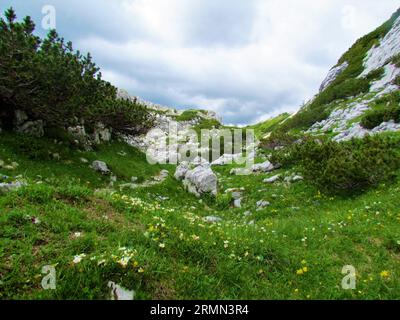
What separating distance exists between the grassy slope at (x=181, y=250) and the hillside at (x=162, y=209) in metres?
0.03

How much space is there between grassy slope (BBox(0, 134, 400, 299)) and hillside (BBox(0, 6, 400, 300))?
1.3 inches

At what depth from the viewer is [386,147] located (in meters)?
13.3

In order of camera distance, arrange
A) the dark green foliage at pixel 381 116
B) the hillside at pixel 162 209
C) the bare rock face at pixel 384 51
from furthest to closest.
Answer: the bare rock face at pixel 384 51
the dark green foliage at pixel 381 116
the hillside at pixel 162 209

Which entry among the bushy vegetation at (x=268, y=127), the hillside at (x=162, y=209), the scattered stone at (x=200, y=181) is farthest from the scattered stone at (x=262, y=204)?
the bushy vegetation at (x=268, y=127)

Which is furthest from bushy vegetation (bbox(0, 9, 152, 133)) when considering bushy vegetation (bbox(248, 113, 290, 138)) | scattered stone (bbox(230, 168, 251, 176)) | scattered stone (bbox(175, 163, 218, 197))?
bushy vegetation (bbox(248, 113, 290, 138))

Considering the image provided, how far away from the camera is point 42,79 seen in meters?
15.4

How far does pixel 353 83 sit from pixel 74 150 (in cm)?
3781

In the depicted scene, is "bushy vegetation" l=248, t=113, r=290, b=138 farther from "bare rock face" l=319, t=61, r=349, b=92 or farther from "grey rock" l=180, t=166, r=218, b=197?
"grey rock" l=180, t=166, r=218, b=197

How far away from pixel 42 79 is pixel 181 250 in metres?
13.8

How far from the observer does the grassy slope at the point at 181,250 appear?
16.5 ft

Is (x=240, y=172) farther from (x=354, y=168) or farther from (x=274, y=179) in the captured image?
(x=354, y=168)

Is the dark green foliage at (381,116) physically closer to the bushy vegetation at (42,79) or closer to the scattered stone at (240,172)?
the scattered stone at (240,172)
